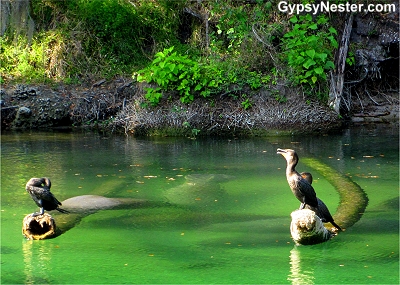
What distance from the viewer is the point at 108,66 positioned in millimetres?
14445

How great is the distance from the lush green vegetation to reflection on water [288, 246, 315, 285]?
712 cm

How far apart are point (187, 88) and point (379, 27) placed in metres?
4.37

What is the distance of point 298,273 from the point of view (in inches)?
198

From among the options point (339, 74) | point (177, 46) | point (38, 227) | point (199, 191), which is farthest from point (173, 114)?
point (38, 227)

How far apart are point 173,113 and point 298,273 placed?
24.3 ft

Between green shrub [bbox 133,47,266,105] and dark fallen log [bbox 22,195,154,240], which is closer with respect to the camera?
dark fallen log [bbox 22,195,154,240]

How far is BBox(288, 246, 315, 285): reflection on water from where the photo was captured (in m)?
4.87

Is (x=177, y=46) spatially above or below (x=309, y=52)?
above

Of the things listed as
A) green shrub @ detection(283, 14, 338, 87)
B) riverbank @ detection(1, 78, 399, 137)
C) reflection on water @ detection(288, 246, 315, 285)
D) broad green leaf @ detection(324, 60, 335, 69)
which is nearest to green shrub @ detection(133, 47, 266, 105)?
riverbank @ detection(1, 78, 399, 137)

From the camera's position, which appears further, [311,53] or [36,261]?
[311,53]

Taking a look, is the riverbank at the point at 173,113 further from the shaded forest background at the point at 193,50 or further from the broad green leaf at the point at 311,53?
the broad green leaf at the point at 311,53

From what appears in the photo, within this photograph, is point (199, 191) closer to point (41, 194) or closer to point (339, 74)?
point (41, 194)

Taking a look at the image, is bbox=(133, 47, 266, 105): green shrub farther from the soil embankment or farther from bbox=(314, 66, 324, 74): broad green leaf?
bbox=(314, 66, 324, 74): broad green leaf

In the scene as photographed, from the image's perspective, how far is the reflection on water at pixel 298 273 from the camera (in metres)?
4.87
